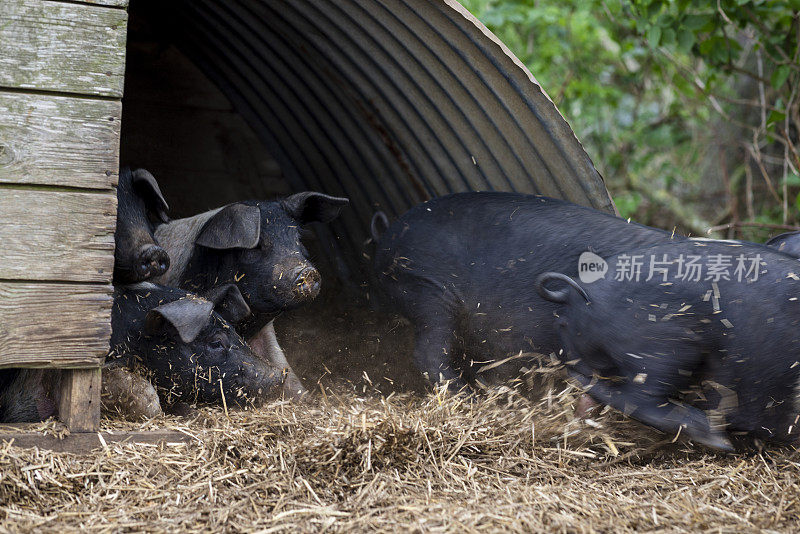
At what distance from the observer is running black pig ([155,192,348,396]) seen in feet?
12.1

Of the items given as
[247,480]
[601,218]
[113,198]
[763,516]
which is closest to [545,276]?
[601,218]

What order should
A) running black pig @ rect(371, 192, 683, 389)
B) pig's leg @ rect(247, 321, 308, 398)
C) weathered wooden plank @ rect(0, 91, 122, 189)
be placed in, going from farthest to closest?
pig's leg @ rect(247, 321, 308, 398) < running black pig @ rect(371, 192, 683, 389) < weathered wooden plank @ rect(0, 91, 122, 189)

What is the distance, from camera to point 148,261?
3172 millimetres

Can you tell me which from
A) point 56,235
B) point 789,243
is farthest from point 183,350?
point 789,243

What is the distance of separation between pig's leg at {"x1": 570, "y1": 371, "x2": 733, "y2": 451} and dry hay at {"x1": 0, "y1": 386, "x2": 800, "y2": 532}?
88 millimetres

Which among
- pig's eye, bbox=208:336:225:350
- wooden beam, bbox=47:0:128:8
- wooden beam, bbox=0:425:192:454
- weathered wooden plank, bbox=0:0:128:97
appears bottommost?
wooden beam, bbox=0:425:192:454

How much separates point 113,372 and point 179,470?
68 cm

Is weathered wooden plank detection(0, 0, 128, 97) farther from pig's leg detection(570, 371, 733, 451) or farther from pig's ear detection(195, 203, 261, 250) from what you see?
pig's leg detection(570, 371, 733, 451)

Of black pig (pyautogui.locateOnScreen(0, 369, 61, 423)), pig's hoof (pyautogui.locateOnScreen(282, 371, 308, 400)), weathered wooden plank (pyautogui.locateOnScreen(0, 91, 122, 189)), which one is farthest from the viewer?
pig's hoof (pyautogui.locateOnScreen(282, 371, 308, 400))

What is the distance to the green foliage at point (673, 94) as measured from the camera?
5.51 metres

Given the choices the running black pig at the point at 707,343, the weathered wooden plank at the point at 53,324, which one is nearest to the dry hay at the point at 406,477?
the running black pig at the point at 707,343

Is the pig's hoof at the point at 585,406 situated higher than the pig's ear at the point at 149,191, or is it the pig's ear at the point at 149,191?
the pig's ear at the point at 149,191

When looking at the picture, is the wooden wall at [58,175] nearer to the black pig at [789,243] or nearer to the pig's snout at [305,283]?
the pig's snout at [305,283]

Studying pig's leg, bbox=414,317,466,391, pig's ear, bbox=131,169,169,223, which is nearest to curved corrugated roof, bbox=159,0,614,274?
pig's leg, bbox=414,317,466,391
